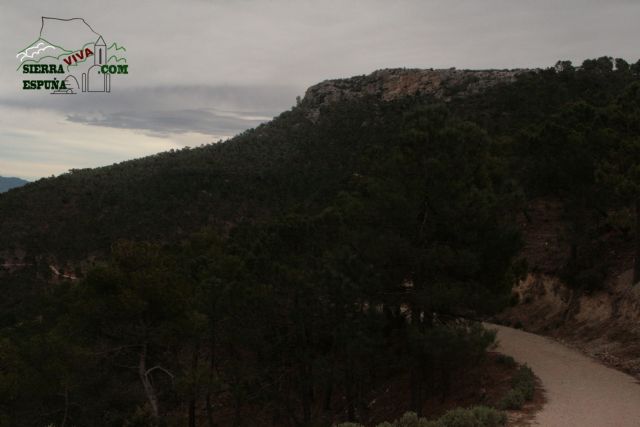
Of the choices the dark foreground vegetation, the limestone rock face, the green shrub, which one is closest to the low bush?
the green shrub

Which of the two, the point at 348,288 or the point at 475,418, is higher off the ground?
the point at 348,288

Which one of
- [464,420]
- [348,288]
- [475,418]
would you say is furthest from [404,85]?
[464,420]

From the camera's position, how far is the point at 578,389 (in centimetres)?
1363

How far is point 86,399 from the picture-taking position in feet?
59.9

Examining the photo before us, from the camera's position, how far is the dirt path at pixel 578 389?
1116 centimetres

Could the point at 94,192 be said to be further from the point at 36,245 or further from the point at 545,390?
the point at 545,390

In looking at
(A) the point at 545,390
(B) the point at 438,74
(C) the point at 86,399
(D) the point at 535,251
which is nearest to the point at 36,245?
(C) the point at 86,399

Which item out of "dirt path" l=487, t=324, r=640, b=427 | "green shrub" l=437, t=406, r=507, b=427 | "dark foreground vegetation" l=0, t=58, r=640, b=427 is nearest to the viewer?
"green shrub" l=437, t=406, r=507, b=427

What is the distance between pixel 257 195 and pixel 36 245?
25.4 metres

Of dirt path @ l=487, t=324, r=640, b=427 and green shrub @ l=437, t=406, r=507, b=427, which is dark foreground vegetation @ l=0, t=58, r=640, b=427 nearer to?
green shrub @ l=437, t=406, r=507, b=427

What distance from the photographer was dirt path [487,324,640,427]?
11.2 metres

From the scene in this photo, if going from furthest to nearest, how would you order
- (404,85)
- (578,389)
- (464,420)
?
(404,85) → (578,389) → (464,420)

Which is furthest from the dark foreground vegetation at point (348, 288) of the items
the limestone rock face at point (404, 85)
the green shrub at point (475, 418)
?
the limestone rock face at point (404, 85)

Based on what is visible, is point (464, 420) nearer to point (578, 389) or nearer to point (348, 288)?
point (348, 288)
